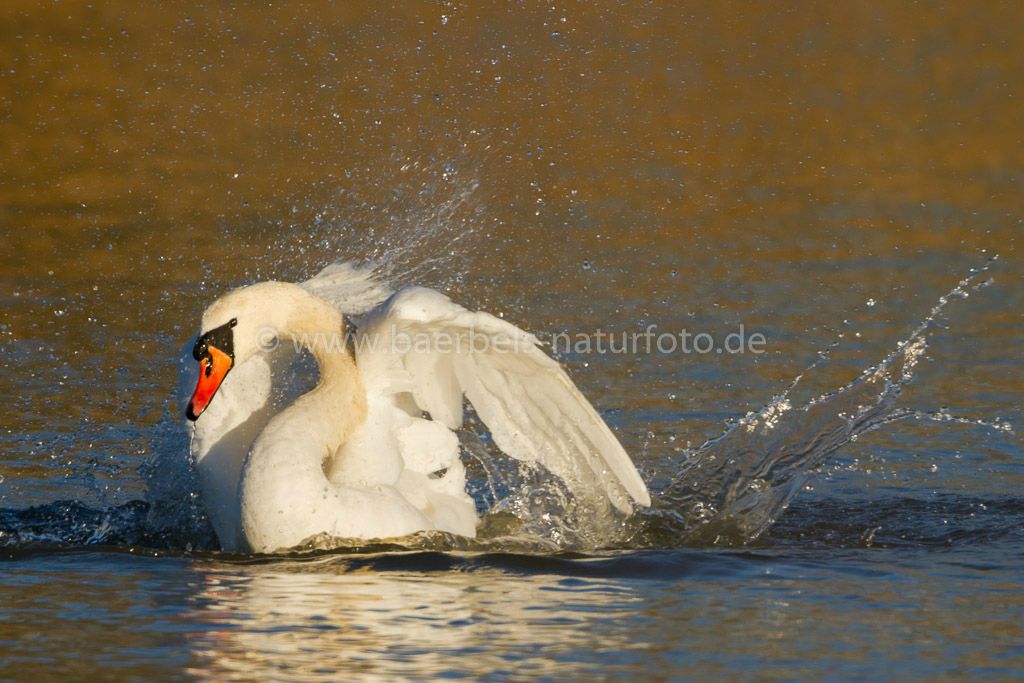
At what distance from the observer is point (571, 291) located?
1240 centimetres

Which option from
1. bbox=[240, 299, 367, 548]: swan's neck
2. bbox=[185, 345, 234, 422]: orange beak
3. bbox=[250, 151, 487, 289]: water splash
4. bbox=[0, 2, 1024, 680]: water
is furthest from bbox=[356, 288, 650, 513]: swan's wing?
bbox=[250, 151, 487, 289]: water splash

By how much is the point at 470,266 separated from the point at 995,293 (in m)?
4.03

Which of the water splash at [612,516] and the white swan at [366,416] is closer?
the white swan at [366,416]

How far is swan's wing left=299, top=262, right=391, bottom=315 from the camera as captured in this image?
7.97 meters

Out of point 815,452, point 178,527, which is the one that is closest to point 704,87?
point 815,452

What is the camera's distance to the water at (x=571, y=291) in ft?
20.5

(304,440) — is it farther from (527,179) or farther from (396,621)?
(527,179)

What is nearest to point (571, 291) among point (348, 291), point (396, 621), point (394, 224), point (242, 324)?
point (394, 224)

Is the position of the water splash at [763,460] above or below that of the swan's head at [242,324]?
below

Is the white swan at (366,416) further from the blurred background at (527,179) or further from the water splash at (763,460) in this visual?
the blurred background at (527,179)

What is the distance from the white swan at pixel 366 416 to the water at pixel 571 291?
9.7 inches

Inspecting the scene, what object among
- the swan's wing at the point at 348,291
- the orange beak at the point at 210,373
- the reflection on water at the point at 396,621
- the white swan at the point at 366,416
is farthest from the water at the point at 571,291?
the swan's wing at the point at 348,291

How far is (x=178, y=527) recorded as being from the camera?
25.4ft

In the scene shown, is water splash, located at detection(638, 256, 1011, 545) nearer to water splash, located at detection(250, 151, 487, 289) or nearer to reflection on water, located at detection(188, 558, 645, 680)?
reflection on water, located at detection(188, 558, 645, 680)
